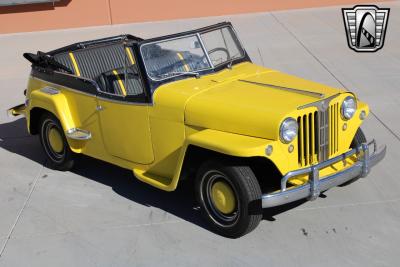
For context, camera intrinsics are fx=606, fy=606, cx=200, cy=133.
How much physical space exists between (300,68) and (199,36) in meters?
4.16

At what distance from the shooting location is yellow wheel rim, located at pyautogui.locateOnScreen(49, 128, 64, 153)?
6.21 m

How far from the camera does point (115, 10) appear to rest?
13.3m

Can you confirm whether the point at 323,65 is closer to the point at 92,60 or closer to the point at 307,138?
the point at 92,60

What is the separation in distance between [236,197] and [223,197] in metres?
0.16

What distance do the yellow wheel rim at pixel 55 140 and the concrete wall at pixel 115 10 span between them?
749 cm

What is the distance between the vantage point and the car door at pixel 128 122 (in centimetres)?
519

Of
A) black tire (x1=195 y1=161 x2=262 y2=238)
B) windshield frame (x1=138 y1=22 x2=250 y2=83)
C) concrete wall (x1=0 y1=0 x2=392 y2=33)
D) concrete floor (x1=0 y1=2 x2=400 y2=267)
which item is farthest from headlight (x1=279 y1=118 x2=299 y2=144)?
concrete wall (x1=0 y1=0 x2=392 y2=33)

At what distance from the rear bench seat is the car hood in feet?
3.87

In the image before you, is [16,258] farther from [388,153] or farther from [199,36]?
[388,153]

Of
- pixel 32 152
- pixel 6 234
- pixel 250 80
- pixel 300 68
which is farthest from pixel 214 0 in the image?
pixel 6 234

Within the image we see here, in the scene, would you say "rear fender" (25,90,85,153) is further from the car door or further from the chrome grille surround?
the chrome grille surround

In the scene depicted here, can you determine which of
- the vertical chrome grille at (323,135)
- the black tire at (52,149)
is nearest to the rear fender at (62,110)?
the black tire at (52,149)

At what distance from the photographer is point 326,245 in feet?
15.0

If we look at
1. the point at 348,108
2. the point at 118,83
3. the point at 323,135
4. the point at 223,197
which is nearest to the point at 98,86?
the point at 118,83
